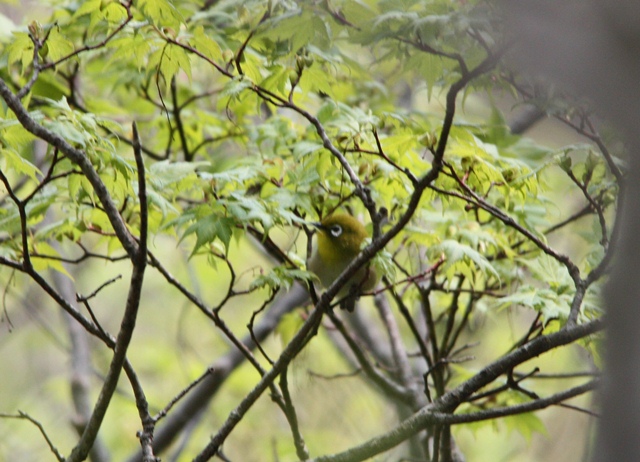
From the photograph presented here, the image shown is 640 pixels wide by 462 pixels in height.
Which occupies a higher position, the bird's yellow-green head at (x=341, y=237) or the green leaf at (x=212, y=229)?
the bird's yellow-green head at (x=341, y=237)

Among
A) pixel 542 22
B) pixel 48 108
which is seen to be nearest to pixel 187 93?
pixel 48 108

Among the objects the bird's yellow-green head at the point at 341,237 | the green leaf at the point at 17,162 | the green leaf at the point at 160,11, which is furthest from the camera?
the bird's yellow-green head at the point at 341,237

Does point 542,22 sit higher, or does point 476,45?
point 476,45

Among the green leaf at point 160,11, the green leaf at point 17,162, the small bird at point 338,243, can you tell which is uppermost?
the small bird at point 338,243

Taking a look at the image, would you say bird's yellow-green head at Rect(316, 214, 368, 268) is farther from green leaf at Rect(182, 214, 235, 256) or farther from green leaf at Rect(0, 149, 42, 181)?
green leaf at Rect(0, 149, 42, 181)

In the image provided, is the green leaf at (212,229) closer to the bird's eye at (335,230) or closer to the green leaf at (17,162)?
the green leaf at (17,162)

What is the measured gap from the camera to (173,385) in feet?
25.3

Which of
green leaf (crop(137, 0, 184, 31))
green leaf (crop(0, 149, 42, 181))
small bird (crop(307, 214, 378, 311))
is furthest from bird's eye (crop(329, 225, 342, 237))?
green leaf (crop(0, 149, 42, 181))

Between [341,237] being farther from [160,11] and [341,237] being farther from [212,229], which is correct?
[160,11]

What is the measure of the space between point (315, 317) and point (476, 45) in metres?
1.06

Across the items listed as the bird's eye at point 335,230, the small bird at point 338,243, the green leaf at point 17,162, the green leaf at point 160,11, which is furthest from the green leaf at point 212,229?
the bird's eye at point 335,230

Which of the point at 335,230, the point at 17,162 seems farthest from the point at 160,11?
the point at 335,230

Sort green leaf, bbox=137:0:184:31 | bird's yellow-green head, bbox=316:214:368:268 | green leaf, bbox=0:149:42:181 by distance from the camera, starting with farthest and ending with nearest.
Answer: bird's yellow-green head, bbox=316:214:368:268
green leaf, bbox=137:0:184:31
green leaf, bbox=0:149:42:181

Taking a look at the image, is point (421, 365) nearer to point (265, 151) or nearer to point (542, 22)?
point (265, 151)
